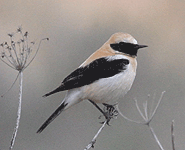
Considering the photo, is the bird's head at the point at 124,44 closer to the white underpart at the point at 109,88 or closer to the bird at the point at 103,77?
the bird at the point at 103,77

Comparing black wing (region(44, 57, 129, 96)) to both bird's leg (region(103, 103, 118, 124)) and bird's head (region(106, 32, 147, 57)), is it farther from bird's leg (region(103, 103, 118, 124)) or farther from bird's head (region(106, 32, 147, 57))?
bird's leg (region(103, 103, 118, 124))

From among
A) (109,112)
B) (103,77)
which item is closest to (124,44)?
(103,77)

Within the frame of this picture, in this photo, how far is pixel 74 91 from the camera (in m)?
3.24

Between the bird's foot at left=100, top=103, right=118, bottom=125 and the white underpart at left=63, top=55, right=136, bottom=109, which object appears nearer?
the white underpart at left=63, top=55, right=136, bottom=109

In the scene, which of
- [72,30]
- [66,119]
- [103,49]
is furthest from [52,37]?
[103,49]

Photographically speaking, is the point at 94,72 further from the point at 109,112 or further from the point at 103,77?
the point at 109,112

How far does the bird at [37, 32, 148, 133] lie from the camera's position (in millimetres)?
3170

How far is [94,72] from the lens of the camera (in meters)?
3.20

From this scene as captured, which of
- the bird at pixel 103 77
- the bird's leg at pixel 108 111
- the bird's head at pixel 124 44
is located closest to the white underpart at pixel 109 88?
the bird at pixel 103 77

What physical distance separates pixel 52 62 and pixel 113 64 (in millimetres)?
2365

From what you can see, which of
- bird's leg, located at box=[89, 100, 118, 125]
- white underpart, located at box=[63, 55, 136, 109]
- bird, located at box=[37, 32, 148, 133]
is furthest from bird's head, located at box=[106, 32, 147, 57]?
bird's leg, located at box=[89, 100, 118, 125]

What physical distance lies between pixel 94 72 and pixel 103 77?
3.7 inches

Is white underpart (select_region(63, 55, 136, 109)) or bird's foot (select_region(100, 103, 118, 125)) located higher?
white underpart (select_region(63, 55, 136, 109))

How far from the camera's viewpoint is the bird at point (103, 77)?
10.4ft
